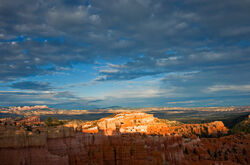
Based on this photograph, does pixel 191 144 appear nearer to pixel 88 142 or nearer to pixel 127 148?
pixel 127 148

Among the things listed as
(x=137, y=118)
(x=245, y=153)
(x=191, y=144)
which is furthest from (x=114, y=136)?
(x=137, y=118)

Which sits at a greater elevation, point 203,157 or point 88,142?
point 88,142

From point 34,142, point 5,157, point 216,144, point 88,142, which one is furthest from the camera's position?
point 216,144

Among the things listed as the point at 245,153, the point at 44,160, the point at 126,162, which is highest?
the point at 44,160

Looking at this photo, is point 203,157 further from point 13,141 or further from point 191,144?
point 13,141

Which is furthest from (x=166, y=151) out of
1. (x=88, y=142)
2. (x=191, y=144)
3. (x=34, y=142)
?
(x=34, y=142)

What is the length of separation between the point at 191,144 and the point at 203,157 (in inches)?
263

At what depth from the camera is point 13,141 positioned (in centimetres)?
2020

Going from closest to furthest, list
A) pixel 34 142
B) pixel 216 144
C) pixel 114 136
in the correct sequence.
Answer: pixel 34 142 < pixel 114 136 < pixel 216 144

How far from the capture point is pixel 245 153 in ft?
151

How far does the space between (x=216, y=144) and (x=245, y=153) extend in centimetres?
800

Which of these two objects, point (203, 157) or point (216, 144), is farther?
point (216, 144)

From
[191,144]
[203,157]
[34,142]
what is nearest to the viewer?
[34,142]

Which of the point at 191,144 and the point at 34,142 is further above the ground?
the point at 34,142
